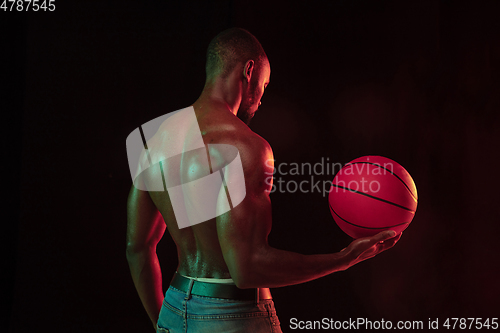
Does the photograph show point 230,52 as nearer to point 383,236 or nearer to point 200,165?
point 200,165

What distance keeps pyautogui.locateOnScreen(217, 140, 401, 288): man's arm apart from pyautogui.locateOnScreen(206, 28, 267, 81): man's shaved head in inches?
15.2

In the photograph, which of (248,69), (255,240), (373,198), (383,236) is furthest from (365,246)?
(248,69)

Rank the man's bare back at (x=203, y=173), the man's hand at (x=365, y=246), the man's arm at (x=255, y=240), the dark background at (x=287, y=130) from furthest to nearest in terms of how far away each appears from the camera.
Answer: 1. the dark background at (x=287, y=130)
2. the man's hand at (x=365, y=246)
3. the man's bare back at (x=203, y=173)
4. the man's arm at (x=255, y=240)

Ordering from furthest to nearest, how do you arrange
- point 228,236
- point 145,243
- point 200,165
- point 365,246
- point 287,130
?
point 287,130 < point 145,243 < point 365,246 < point 200,165 < point 228,236

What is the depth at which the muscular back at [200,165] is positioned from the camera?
4.20 ft

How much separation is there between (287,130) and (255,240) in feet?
6.59

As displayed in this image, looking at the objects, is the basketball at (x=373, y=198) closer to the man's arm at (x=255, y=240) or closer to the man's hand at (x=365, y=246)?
the man's hand at (x=365, y=246)

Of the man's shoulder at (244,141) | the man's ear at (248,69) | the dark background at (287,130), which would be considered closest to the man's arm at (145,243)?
the man's shoulder at (244,141)

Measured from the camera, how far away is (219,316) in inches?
51.0

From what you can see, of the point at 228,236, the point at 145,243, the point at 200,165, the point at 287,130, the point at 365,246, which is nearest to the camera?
the point at 228,236

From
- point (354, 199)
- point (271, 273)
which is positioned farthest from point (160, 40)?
point (271, 273)

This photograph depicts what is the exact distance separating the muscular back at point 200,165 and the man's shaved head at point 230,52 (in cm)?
17

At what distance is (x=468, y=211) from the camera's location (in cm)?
325

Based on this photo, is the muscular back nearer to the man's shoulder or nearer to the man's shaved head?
the man's shoulder
